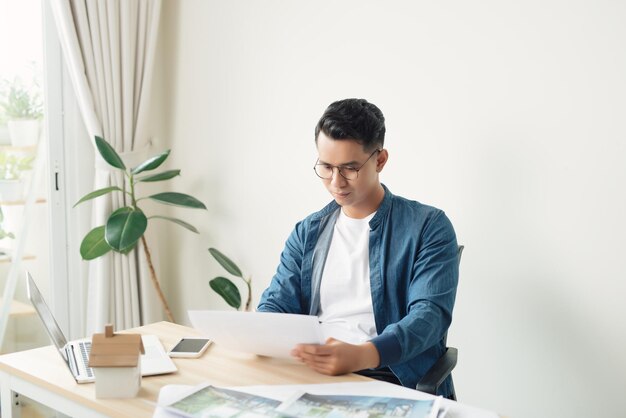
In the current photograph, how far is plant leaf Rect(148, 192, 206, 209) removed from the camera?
3.16m

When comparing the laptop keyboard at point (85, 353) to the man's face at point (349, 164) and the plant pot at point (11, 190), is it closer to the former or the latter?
the man's face at point (349, 164)

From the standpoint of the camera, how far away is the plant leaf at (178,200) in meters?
3.16

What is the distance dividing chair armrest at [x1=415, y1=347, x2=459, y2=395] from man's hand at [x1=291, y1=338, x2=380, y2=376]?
0.17 metres

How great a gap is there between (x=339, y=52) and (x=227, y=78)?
2.27ft

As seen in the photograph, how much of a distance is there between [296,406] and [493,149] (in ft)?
4.29

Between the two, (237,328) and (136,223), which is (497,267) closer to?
(237,328)

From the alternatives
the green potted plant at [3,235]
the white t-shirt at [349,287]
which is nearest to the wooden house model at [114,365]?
the white t-shirt at [349,287]

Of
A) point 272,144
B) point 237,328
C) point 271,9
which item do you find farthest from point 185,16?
point 237,328

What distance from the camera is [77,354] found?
1.83 m

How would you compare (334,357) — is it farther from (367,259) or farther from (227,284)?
(227,284)

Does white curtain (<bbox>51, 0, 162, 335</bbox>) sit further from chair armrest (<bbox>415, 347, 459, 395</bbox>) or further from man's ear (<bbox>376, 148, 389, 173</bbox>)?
chair armrest (<bbox>415, 347, 459, 395</bbox>)

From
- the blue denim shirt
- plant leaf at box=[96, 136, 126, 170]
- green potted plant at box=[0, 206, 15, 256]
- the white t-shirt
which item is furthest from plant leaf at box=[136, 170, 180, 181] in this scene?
the white t-shirt

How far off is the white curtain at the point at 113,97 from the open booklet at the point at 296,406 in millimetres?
1931

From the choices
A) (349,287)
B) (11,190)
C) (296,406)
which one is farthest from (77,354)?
(11,190)
